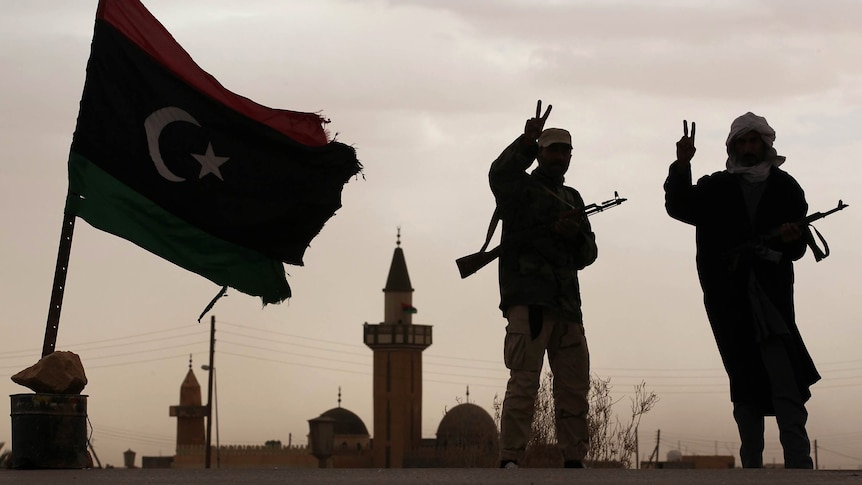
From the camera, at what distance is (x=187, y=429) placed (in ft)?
306

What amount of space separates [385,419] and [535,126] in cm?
8025

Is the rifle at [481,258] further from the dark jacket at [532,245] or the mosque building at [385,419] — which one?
the mosque building at [385,419]

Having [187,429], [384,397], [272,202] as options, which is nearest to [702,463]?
[384,397]

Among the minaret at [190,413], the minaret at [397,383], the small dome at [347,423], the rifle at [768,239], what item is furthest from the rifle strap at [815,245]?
the minaret at [190,413]

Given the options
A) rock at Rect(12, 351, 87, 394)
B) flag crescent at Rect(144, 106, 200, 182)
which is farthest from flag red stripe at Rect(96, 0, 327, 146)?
rock at Rect(12, 351, 87, 394)

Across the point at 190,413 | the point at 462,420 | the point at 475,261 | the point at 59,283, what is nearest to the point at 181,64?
the point at 59,283

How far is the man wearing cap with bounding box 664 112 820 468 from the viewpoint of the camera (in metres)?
7.55

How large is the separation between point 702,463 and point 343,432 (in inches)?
1287

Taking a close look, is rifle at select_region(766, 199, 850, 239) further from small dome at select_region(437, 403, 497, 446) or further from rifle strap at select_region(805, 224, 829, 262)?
small dome at select_region(437, 403, 497, 446)

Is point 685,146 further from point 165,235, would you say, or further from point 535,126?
point 165,235

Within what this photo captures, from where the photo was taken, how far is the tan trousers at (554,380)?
754 centimetres

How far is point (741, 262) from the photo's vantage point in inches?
304

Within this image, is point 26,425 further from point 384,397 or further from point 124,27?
point 384,397

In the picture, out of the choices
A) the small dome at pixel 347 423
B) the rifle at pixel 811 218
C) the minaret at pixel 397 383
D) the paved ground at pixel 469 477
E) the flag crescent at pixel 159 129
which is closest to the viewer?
the paved ground at pixel 469 477
